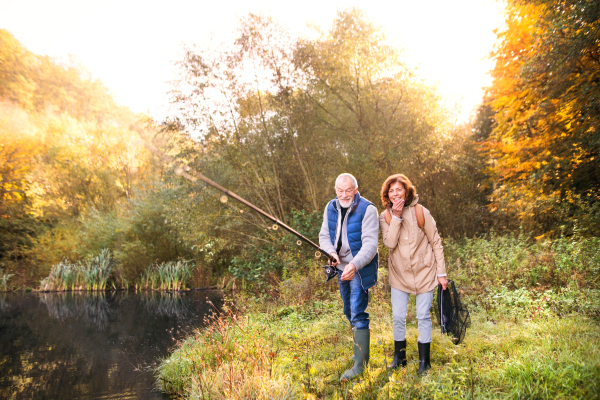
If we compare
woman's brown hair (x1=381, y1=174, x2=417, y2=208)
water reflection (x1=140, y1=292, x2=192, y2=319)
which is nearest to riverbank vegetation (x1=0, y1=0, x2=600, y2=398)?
water reflection (x1=140, y1=292, x2=192, y2=319)

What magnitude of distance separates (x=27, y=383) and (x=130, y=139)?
17871mm

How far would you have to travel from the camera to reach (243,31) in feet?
31.3

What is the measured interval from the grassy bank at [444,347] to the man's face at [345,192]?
A: 142 cm

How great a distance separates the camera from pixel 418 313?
3.23m

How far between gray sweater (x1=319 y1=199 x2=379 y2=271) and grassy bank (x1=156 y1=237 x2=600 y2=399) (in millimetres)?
922

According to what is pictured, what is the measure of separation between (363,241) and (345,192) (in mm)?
442

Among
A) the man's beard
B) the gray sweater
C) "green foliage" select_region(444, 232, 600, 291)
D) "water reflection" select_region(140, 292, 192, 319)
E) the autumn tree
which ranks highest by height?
the autumn tree

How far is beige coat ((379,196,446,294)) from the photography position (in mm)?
3219

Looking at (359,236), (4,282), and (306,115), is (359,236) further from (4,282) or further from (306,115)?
(4,282)

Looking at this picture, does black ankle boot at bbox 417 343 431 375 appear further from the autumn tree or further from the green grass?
the autumn tree

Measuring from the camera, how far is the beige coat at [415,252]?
3219 millimetres

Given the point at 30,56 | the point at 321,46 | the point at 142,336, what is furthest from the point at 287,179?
the point at 30,56

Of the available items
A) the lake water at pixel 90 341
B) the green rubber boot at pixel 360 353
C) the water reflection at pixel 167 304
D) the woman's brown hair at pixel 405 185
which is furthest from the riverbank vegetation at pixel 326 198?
the woman's brown hair at pixel 405 185

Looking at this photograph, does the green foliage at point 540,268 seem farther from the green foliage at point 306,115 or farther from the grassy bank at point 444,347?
the green foliage at point 306,115
